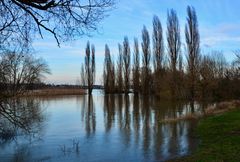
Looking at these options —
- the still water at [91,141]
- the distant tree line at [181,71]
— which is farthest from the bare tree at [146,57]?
the still water at [91,141]

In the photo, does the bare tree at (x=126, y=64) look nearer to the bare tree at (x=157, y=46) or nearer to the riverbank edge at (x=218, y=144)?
the bare tree at (x=157, y=46)

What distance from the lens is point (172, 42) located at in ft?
159

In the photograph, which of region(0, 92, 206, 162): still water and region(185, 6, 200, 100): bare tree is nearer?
region(0, 92, 206, 162): still water

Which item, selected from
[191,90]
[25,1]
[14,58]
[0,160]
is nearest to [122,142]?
[0,160]

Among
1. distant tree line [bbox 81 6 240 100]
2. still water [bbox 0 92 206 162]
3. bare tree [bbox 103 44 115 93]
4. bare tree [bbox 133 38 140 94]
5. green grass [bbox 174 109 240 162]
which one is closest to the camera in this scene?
green grass [bbox 174 109 240 162]

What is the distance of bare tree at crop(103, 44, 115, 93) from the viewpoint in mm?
74188

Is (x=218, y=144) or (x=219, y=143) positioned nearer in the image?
(x=218, y=144)

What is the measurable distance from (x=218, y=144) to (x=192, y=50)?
106 ft

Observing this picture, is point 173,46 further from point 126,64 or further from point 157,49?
point 126,64

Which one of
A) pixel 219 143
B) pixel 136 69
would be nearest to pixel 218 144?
pixel 219 143

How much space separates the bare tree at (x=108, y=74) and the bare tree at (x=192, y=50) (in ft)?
104

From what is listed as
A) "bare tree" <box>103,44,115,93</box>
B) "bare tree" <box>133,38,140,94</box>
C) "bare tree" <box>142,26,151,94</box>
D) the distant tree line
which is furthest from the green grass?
"bare tree" <box>103,44,115,93</box>

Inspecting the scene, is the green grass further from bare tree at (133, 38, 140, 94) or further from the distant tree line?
bare tree at (133, 38, 140, 94)

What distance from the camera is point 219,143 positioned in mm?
11883
